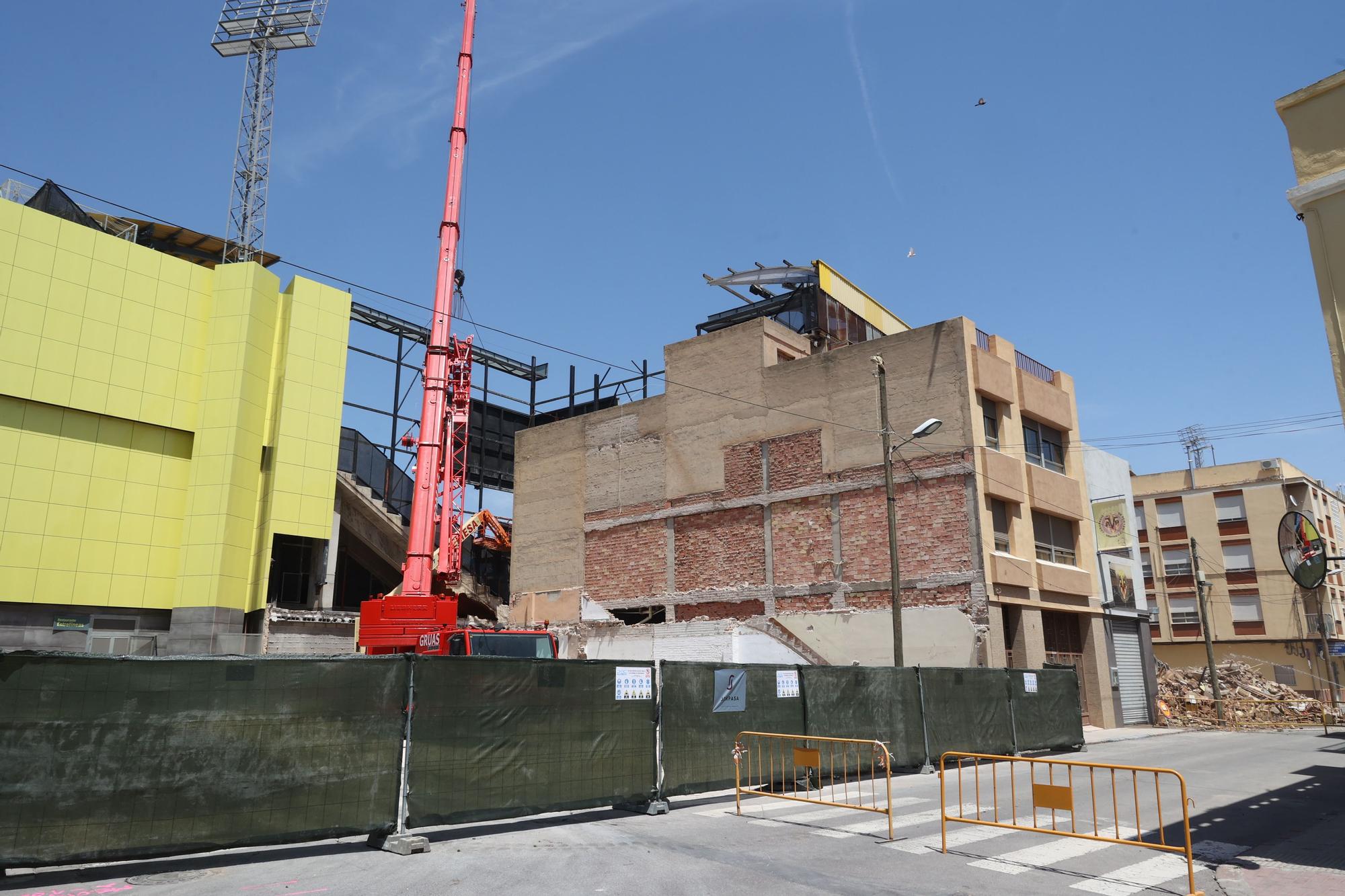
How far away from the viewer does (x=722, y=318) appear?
3981 centimetres

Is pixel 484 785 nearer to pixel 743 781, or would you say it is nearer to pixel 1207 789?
pixel 743 781

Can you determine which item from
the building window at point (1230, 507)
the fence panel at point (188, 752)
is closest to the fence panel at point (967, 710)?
the fence panel at point (188, 752)

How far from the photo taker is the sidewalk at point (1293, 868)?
7.85m


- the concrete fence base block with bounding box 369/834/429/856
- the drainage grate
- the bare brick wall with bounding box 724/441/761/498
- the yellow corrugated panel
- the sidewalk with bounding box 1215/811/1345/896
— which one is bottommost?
the sidewalk with bounding box 1215/811/1345/896

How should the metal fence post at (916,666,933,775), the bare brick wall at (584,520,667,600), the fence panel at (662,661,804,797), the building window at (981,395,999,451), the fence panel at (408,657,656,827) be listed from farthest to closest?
the bare brick wall at (584,520,667,600) → the building window at (981,395,999,451) → the metal fence post at (916,666,933,775) → the fence panel at (662,661,804,797) → the fence panel at (408,657,656,827)

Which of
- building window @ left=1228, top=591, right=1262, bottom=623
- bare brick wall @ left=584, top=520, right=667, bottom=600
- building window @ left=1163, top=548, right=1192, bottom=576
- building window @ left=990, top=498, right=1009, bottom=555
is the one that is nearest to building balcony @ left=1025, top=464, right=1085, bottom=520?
building window @ left=990, top=498, right=1009, bottom=555

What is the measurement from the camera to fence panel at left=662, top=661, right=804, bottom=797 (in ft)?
41.3

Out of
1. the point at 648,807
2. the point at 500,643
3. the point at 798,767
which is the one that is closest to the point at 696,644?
the point at 500,643

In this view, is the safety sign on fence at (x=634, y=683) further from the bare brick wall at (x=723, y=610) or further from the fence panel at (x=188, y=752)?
the bare brick wall at (x=723, y=610)

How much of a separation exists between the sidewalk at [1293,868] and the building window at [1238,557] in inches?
2426

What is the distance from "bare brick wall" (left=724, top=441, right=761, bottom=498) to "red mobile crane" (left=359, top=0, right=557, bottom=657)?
9785mm

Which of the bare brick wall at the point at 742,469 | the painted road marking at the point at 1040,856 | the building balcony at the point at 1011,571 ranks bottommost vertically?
the painted road marking at the point at 1040,856

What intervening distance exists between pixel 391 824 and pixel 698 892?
11.9 feet

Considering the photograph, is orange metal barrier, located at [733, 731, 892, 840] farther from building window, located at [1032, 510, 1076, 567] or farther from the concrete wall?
building window, located at [1032, 510, 1076, 567]
